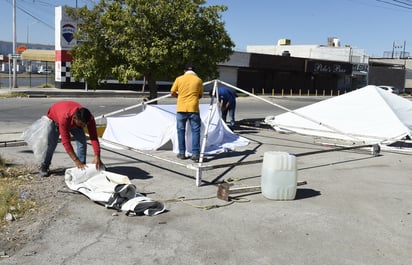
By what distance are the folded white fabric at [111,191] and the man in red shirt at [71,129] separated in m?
0.14

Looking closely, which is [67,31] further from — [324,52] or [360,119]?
[324,52]

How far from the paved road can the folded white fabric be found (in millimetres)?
109

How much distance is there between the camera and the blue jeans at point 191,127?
8677 mm

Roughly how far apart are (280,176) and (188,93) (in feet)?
9.93

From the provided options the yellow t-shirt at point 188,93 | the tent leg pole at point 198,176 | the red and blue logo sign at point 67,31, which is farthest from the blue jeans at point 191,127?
the red and blue logo sign at point 67,31

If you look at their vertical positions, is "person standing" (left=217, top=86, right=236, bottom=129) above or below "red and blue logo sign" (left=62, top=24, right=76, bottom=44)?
below

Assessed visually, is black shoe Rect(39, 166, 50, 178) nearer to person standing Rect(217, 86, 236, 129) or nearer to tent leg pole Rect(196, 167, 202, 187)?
tent leg pole Rect(196, 167, 202, 187)

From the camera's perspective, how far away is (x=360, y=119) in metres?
13.6

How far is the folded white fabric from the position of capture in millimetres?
5629

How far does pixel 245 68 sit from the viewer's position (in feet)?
157

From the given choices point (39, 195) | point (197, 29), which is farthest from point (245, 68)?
point (39, 195)

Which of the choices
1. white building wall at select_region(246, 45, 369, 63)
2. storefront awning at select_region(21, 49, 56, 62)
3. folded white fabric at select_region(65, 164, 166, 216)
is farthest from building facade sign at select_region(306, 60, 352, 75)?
folded white fabric at select_region(65, 164, 166, 216)

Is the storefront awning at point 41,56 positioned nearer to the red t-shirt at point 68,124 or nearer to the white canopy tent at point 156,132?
the white canopy tent at point 156,132

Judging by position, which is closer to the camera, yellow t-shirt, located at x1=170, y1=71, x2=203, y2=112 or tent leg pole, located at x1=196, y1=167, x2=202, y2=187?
tent leg pole, located at x1=196, y1=167, x2=202, y2=187
